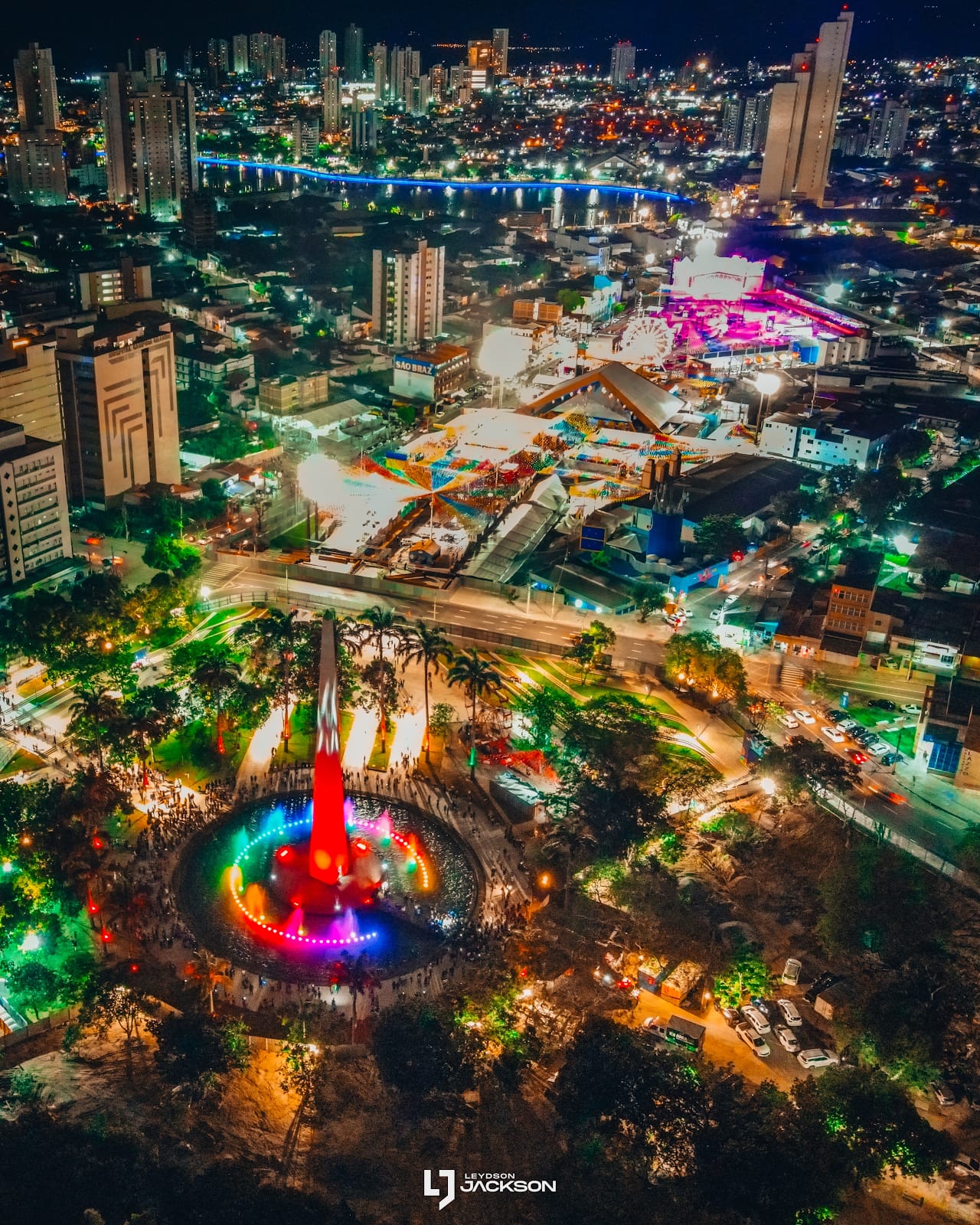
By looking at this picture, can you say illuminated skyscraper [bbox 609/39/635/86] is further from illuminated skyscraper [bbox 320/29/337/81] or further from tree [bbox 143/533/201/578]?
tree [bbox 143/533/201/578]

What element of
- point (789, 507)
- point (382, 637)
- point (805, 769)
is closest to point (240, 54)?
point (789, 507)

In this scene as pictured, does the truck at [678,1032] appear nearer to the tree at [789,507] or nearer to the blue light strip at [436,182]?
the tree at [789,507]

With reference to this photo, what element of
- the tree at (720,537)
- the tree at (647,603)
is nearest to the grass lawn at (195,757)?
the tree at (647,603)

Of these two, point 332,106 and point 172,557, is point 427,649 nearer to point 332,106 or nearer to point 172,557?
point 172,557

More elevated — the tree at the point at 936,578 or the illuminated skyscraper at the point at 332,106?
the illuminated skyscraper at the point at 332,106

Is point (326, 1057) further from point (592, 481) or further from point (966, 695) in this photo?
point (592, 481)

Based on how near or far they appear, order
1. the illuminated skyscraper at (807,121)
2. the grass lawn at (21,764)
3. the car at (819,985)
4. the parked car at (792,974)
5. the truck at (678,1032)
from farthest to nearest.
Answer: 1. the illuminated skyscraper at (807,121)
2. the grass lawn at (21,764)
3. the parked car at (792,974)
4. the car at (819,985)
5. the truck at (678,1032)

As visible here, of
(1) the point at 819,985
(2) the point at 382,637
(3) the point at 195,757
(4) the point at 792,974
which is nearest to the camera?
(1) the point at 819,985
